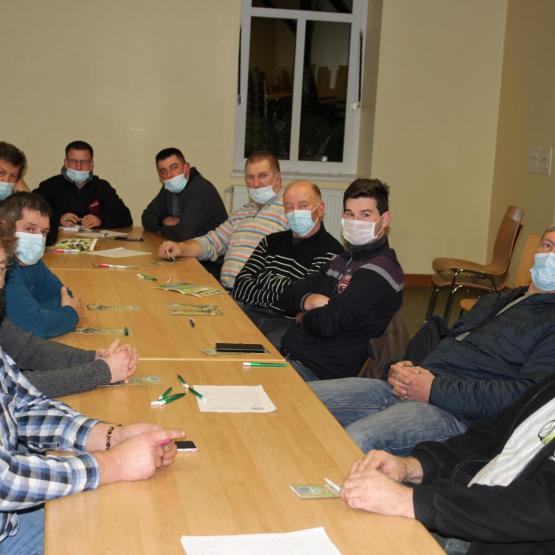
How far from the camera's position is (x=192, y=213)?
5.46 meters

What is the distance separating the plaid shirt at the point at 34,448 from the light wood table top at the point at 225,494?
0.13ft

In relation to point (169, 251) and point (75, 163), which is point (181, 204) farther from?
point (169, 251)

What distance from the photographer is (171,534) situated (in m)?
1.50

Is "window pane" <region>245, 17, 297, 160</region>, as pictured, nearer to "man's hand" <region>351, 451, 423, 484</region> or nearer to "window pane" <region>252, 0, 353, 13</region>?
"window pane" <region>252, 0, 353, 13</region>

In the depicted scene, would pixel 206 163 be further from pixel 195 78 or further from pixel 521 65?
pixel 521 65

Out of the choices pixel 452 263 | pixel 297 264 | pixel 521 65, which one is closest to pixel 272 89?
pixel 521 65

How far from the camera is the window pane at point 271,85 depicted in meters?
8.09

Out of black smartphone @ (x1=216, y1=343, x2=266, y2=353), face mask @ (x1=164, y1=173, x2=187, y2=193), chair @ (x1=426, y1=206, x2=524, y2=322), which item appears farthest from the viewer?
chair @ (x1=426, y1=206, x2=524, y2=322)

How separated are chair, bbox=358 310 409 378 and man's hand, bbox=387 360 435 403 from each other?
0.91 feet

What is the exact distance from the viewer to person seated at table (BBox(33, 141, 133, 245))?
19.8 ft

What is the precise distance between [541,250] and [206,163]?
5.50 meters

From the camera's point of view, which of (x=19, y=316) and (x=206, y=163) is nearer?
(x=19, y=316)

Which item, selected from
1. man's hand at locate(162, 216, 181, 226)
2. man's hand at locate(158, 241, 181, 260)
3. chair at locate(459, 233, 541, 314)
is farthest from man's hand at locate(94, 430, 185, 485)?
man's hand at locate(162, 216, 181, 226)

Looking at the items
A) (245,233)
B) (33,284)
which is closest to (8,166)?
(245,233)
